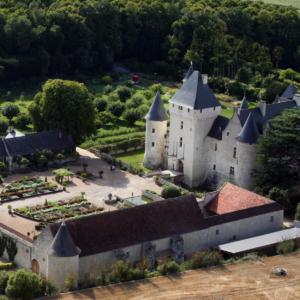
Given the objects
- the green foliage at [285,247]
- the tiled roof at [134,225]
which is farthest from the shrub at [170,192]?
the green foliage at [285,247]

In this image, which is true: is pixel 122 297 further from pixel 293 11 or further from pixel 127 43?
pixel 293 11

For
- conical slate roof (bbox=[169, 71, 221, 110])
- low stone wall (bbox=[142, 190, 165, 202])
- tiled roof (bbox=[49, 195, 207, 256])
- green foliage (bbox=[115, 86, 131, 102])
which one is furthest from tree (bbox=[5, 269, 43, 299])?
green foliage (bbox=[115, 86, 131, 102])

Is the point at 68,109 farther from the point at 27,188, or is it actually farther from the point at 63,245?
the point at 63,245

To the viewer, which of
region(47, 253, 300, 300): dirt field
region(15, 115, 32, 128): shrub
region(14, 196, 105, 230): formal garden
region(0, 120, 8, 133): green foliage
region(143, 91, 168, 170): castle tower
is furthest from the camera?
region(15, 115, 32, 128): shrub

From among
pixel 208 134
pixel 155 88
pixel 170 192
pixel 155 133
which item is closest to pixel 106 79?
pixel 155 88

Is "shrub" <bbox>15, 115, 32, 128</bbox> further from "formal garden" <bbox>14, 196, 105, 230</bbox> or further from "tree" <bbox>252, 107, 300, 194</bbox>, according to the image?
"tree" <bbox>252, 107, 300, 194</bbox>
